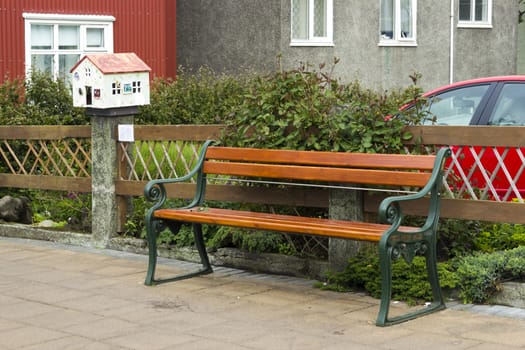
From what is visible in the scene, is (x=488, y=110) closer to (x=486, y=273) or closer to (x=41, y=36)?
(x=486, y=273)

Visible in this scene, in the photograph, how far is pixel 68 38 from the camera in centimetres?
1994

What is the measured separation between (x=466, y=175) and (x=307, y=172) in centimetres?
140

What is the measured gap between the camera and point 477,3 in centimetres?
2492

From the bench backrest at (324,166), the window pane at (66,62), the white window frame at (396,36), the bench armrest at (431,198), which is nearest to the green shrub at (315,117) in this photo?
the bench backrest at (324,166)

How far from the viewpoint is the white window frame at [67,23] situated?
19.0 metres

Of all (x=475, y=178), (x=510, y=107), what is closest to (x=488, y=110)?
(x=510, y=107)

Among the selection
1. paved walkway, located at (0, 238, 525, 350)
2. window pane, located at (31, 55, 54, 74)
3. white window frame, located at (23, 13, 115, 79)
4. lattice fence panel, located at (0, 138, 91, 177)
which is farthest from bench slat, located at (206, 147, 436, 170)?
window pane, located at (31, 55, 54, 74)

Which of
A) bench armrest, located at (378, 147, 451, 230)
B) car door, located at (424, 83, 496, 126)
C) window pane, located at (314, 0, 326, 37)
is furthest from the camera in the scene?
window pane, located at (314, 0, 326, 37)

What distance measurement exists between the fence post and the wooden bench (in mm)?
1461

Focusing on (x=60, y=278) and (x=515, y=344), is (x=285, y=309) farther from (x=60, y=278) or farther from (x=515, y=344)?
(x=60, y=278)

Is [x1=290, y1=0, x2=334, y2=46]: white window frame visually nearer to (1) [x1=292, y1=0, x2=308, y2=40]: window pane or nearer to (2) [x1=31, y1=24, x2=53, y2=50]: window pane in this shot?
(1) [x1=292, y1=0, x2=308, y2=40]: window pane

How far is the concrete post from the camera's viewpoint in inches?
302

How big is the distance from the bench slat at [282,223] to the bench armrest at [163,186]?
15 centimetres

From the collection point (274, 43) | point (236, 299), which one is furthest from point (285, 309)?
point (274, 43)
